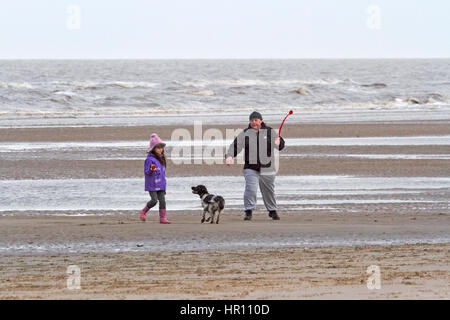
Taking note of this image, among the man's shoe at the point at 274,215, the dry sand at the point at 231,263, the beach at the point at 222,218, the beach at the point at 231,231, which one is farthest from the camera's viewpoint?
the man's shoe at the point at 274,215

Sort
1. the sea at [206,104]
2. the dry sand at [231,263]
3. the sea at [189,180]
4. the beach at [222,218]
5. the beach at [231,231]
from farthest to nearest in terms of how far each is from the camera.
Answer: the sea at [206,104] < the sea at [189,180] < the beach at [222,218] < the beach at [231,231] < the dry sand at [231,263]

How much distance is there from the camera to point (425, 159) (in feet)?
67.7

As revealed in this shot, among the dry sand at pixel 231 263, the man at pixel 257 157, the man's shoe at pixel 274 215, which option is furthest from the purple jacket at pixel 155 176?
the man's shoe at pixel 274 215

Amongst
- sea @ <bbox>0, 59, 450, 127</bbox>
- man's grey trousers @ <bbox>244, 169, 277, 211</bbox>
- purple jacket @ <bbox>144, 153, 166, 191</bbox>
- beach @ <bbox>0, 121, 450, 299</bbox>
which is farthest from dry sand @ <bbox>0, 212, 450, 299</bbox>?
sea @ <bbox>0, 59, 450, 127</bbox>

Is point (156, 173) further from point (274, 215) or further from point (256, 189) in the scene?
point (274, 215)

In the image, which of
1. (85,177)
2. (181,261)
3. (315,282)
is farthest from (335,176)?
(315,282)

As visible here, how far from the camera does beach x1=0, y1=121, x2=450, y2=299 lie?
731 centimetres

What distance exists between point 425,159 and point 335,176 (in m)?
3.82

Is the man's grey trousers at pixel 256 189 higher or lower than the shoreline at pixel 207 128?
higher

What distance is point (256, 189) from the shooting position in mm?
12242

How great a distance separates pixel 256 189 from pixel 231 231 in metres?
1.32

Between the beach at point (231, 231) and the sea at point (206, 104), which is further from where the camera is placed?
the sea at point (206, 104)

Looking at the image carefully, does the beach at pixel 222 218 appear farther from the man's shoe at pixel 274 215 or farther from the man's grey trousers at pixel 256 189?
the man's grey trousers at pixel 256 189

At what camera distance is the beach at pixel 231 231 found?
7.31m
